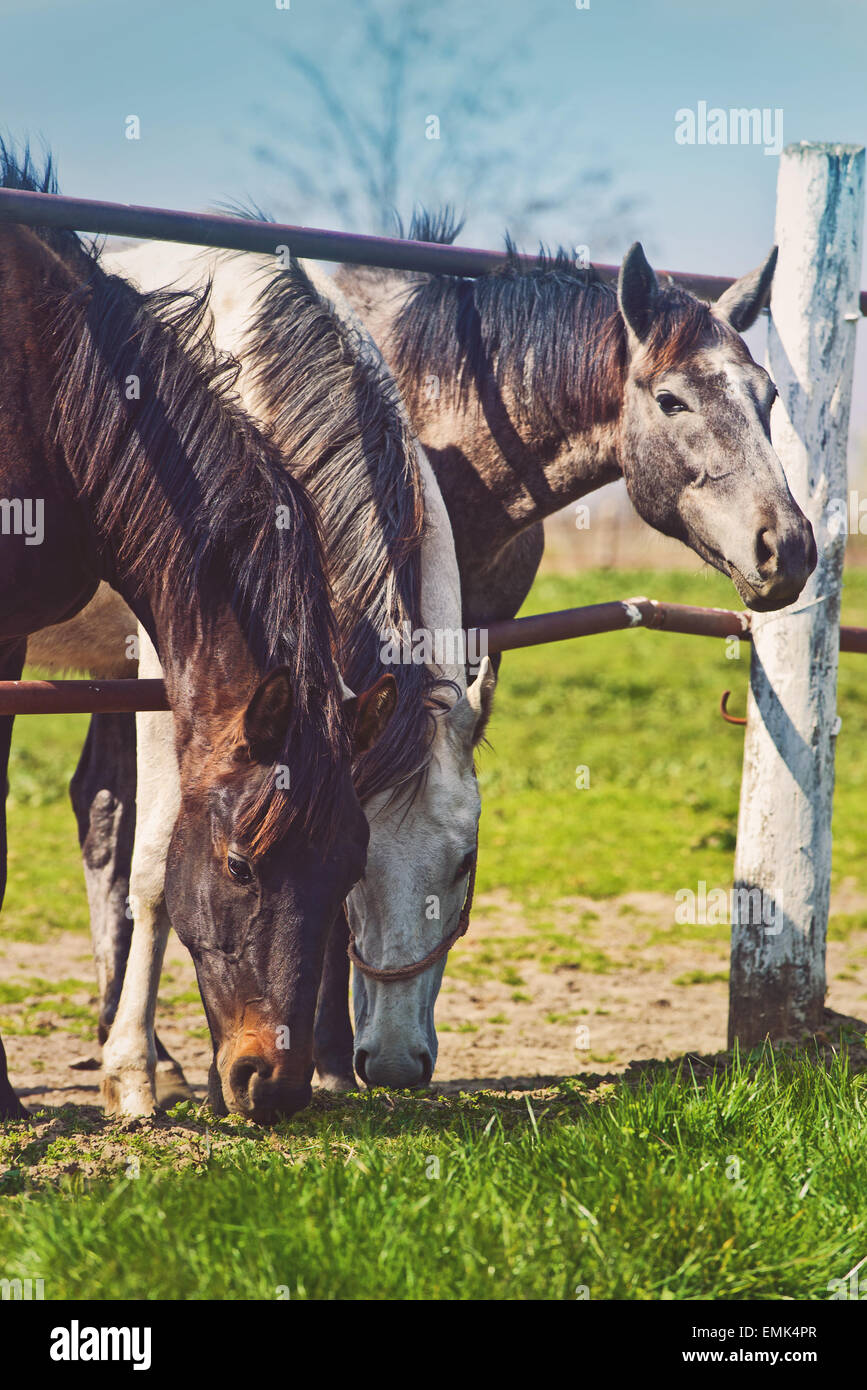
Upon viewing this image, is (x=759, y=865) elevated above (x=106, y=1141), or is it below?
above

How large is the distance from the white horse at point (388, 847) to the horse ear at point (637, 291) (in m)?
0.71

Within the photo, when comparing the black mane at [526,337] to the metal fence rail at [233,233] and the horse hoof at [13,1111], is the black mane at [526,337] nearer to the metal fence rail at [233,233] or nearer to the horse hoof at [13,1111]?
the metal fence rail at [233,233]

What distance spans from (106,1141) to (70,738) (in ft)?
29.6

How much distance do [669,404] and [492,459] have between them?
68 cm

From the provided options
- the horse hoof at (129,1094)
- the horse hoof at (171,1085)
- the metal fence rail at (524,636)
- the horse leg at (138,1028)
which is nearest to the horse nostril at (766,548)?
the metal fence rail at (524,636)

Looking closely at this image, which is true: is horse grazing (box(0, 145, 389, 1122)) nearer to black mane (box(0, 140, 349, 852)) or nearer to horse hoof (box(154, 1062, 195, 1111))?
black mane (box(0, 140, 349, 852))

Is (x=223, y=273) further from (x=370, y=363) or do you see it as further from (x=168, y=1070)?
(x=168, y=1070)

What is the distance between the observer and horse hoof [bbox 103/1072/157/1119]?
10.1 feet

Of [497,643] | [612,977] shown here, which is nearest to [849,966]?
[612,977]

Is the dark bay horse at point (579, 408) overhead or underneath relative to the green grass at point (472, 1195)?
overhead

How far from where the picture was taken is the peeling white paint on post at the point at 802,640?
3.57 meters

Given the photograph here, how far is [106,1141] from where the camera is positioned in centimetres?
263

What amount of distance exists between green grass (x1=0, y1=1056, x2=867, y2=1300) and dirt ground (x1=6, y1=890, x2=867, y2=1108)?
3.04ft

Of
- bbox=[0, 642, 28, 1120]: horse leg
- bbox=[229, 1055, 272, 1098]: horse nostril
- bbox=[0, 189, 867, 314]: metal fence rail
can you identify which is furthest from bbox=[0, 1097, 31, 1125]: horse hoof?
bbox=[0, 189, 867, 314]: metal fence rail
